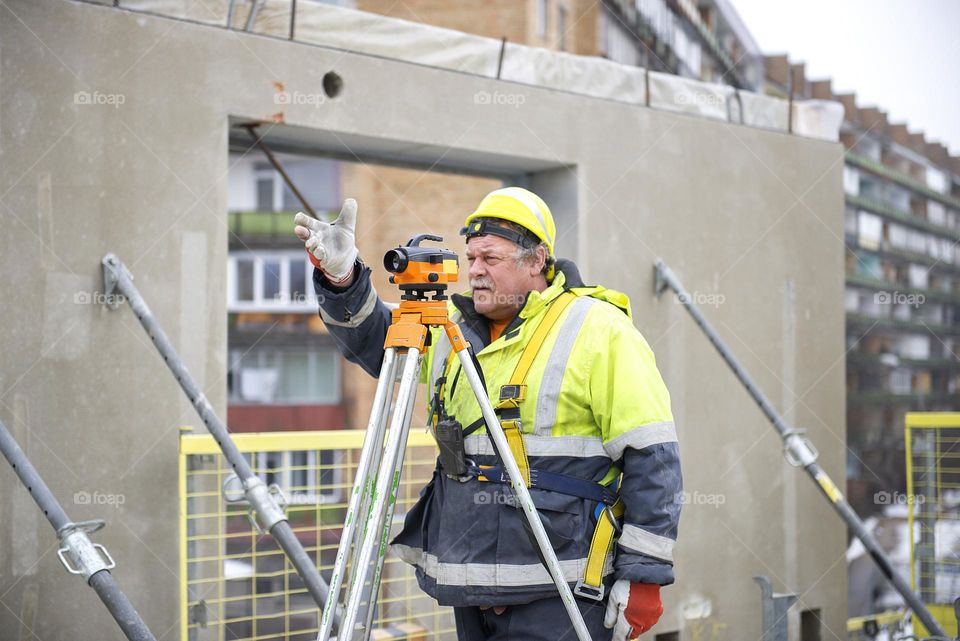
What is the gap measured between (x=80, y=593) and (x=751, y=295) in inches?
192

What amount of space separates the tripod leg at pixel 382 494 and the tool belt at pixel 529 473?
0.71ft

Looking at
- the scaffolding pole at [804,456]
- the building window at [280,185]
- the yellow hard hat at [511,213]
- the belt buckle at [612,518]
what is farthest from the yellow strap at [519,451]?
the building window at [280,185]

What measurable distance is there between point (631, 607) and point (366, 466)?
0.89 metres

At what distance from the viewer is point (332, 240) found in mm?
3084

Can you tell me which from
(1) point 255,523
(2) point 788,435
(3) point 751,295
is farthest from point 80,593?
(3) point 751,295

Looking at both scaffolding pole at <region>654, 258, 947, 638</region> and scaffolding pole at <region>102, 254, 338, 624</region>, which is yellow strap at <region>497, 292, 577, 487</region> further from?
scaffolding pole at <region>654, 258, 947, 638</region>

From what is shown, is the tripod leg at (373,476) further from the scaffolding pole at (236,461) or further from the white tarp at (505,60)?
the white tarp at (505,60)

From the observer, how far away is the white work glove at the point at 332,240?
3008 mm

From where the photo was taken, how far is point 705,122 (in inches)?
291

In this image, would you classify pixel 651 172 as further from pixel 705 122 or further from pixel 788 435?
pixel 788 435

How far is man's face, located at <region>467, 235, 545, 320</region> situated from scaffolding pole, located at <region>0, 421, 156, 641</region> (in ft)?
5.46

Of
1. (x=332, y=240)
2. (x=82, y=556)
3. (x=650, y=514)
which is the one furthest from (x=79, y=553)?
(x=650, y=514)

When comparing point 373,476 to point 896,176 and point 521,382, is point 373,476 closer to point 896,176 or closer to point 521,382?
point 521,382

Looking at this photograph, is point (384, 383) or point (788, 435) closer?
point (384, 383)
